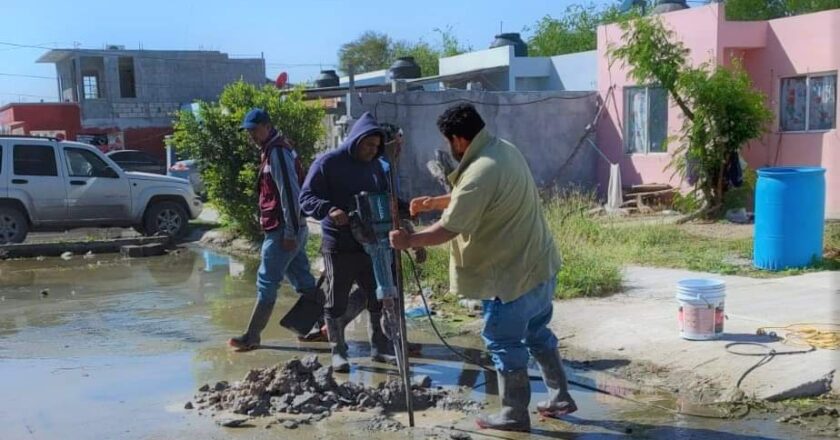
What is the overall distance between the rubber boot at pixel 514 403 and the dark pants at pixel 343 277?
Answer: 1722 millimetres

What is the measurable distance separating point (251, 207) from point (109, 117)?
3141 centimetres

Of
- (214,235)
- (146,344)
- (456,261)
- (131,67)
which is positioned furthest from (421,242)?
(131,67)

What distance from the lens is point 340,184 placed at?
6.17m

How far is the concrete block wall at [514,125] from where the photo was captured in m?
16.2

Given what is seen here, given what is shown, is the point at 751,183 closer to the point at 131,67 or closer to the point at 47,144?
the point at 47,144

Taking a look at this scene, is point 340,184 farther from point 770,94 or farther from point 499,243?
point 770,94

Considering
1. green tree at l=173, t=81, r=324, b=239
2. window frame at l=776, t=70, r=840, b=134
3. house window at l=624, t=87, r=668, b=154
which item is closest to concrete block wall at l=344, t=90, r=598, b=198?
house window at l=624, t=87, r=668, b=154

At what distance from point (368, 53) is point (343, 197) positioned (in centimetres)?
→ 5339

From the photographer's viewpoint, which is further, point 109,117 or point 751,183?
point 109,117

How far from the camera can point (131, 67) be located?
44.8 meters

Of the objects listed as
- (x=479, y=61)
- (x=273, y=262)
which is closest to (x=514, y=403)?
(x=273, y=262)

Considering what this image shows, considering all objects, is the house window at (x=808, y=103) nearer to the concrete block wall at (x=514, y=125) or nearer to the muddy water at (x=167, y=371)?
the concrete block wall at (x=514, y=125)

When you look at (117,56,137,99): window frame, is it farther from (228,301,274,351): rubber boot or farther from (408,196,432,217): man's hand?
(408,196,432,217): man's hand

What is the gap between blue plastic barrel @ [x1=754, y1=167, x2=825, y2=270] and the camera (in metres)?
9.01
